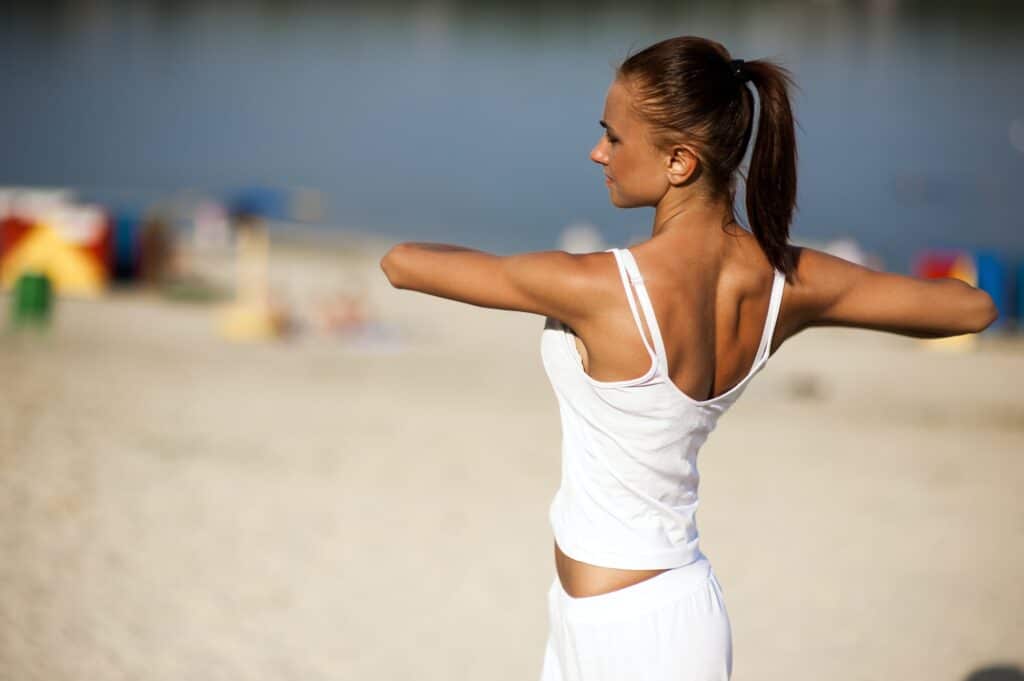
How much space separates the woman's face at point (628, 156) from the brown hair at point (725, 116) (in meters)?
0.02

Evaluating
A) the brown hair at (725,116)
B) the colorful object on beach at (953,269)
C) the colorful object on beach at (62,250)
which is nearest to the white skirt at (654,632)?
the brown hair at (725,116)

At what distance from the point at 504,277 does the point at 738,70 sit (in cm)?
52

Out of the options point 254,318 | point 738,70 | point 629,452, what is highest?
point 738,70

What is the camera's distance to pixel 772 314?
2.03 meters

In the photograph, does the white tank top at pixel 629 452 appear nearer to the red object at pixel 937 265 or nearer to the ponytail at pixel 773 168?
the ponytail at pixel 773 168

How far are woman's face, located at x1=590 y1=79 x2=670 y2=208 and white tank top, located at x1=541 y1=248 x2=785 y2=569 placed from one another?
Answer: 15cm

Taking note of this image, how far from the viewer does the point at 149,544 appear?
541 centimetres

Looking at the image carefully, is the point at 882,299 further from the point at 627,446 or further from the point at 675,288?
the point at 627,446

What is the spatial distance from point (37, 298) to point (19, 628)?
7311 mm

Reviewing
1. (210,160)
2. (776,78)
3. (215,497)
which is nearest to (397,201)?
(210,160)

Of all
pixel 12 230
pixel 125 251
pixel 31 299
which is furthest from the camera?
pixel 125 251

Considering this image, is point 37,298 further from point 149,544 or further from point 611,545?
point 611,545

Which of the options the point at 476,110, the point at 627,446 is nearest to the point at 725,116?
the point at 627,446

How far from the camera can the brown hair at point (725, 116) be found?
6.19ft
